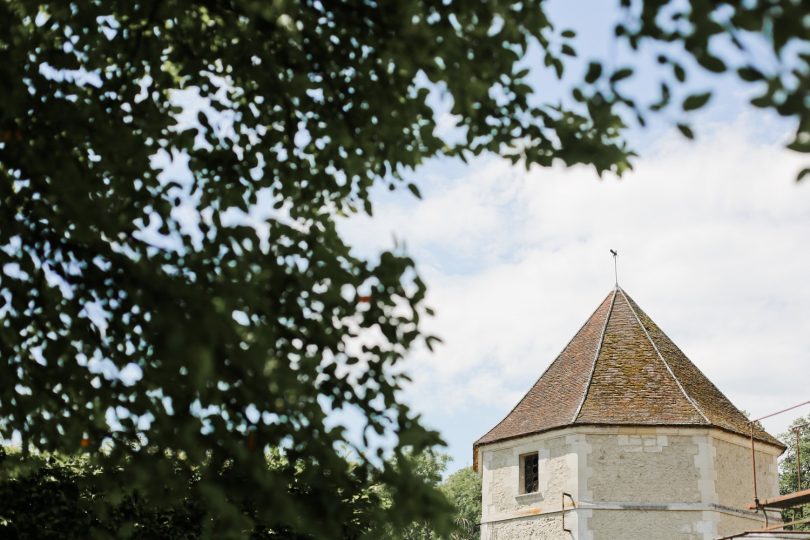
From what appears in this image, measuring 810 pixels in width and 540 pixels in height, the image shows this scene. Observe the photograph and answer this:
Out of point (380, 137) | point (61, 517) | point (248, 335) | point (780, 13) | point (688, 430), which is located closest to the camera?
point (780, 13)

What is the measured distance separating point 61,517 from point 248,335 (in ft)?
26.4

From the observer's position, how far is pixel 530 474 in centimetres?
2030

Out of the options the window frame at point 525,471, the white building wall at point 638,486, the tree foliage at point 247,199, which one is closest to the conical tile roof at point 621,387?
the white building wall at point 638,486

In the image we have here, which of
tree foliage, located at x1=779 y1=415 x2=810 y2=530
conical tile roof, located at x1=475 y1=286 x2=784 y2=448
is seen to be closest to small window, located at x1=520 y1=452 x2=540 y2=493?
conical tile roof, located at x1=475 y1=286 x2=784 y2=448

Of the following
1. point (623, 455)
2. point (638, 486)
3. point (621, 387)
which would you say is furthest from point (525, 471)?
point (621, 387)

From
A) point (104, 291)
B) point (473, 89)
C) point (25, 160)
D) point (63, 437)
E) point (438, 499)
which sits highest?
point (473, 89)

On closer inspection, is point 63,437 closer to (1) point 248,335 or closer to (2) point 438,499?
(1) point 248,335

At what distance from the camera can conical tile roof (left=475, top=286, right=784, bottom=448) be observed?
19344 mm

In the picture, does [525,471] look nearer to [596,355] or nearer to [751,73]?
[596,355]

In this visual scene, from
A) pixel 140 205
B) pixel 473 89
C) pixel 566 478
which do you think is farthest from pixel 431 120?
pixel 566 478

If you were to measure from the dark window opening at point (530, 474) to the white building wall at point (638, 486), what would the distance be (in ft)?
0.96

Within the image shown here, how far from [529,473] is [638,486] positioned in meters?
2.67

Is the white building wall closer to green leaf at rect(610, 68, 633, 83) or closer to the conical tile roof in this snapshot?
the conical tile roof

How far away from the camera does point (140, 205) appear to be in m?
4.97
